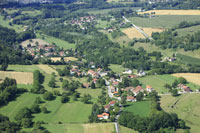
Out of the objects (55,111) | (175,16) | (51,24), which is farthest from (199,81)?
(51,24)

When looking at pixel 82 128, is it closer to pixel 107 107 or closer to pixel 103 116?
pixel 103 116

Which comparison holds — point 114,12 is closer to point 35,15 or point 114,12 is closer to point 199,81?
point 35,15

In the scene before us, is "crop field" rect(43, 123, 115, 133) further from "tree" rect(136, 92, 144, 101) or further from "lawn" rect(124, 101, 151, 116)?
"tree" rect(136, 92, 144, 101)

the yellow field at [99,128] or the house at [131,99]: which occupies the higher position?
the house at [131,99]

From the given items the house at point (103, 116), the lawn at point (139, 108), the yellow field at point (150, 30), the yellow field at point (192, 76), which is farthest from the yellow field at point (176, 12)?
the house at point (103, 116)

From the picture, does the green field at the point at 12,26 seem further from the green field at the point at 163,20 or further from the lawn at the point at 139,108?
the lawn at the point at 139,108

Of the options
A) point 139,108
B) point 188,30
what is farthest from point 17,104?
point 188,30
